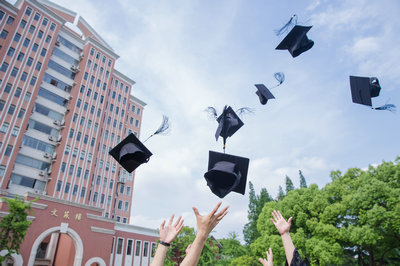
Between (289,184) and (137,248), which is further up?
(289,184)

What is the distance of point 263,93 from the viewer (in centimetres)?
703

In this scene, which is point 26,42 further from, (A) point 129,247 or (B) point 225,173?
(B) point 225,173

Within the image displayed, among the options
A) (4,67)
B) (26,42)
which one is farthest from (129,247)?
(26,42)

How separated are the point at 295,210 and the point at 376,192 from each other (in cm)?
545

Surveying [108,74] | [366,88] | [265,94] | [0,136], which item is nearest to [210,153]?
[265,94]

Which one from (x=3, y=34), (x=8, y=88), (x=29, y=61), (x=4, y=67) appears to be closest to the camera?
(x=8, y=88)

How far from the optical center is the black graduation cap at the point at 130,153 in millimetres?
5566

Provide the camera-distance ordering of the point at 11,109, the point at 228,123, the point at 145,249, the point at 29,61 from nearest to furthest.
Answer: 1. the point at 228,123
2. the point at 11,109
3. the point at 29,61
4. the point at 145,249

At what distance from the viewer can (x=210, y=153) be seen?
15.8 feet

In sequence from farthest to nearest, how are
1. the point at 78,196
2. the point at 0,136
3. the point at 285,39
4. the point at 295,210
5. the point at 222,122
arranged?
1. the point at 78,196
2. the point at 0,136
3. the point at 295,210
4. the point at 285,39
5. the point at 222,122

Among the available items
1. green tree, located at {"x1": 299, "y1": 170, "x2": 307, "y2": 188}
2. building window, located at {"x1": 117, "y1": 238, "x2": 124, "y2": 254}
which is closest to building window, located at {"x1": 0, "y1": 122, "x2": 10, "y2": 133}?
building window, located at {"x1": 117, "y1": 238, "x2": 124, "y2": 254}

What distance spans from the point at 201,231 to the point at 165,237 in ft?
1.41

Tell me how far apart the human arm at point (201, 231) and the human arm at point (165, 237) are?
21 centimetres

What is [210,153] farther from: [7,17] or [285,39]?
[7,17]
